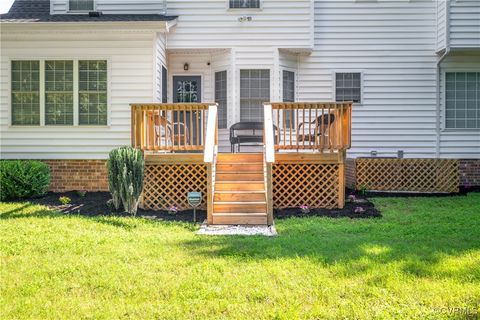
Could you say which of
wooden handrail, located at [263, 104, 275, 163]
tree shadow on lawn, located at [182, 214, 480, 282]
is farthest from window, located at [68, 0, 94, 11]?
tree shadow on lawn, located at [182, 214, 480, 282]

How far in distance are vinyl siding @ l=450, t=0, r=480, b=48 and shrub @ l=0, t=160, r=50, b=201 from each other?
10770mm

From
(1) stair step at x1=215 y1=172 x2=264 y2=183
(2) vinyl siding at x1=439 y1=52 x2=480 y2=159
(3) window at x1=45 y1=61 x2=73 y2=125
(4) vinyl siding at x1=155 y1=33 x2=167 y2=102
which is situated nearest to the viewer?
(1) stair step at x1=215 y1=172 x2=264 y2=183

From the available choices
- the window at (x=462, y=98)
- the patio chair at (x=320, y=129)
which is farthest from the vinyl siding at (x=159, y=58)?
the window at (x=462, y=98)

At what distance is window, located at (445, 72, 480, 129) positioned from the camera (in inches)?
528

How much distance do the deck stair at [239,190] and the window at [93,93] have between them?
320 centimetres

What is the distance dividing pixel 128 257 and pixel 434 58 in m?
11.1

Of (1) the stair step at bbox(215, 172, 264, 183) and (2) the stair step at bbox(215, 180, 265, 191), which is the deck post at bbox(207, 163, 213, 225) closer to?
(2) the stair step at bbox(215, 180, 265, 191)

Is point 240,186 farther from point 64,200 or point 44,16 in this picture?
point 44,16

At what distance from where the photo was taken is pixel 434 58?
1332 centimetres

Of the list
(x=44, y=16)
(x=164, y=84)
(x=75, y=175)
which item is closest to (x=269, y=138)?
(x=164, y=84)

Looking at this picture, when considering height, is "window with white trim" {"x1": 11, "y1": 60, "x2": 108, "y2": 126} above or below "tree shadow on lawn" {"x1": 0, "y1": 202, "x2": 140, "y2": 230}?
above

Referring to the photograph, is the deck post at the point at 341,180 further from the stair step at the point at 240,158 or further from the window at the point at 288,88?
the window at the point at 288,88

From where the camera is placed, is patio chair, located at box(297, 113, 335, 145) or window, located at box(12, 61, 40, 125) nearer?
patio chair, located at box(297, 113, 335, 145)

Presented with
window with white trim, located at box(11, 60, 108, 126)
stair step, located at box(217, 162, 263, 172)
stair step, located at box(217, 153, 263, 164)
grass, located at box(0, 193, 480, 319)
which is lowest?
grass, located at box(0, 193, 480, 319)
